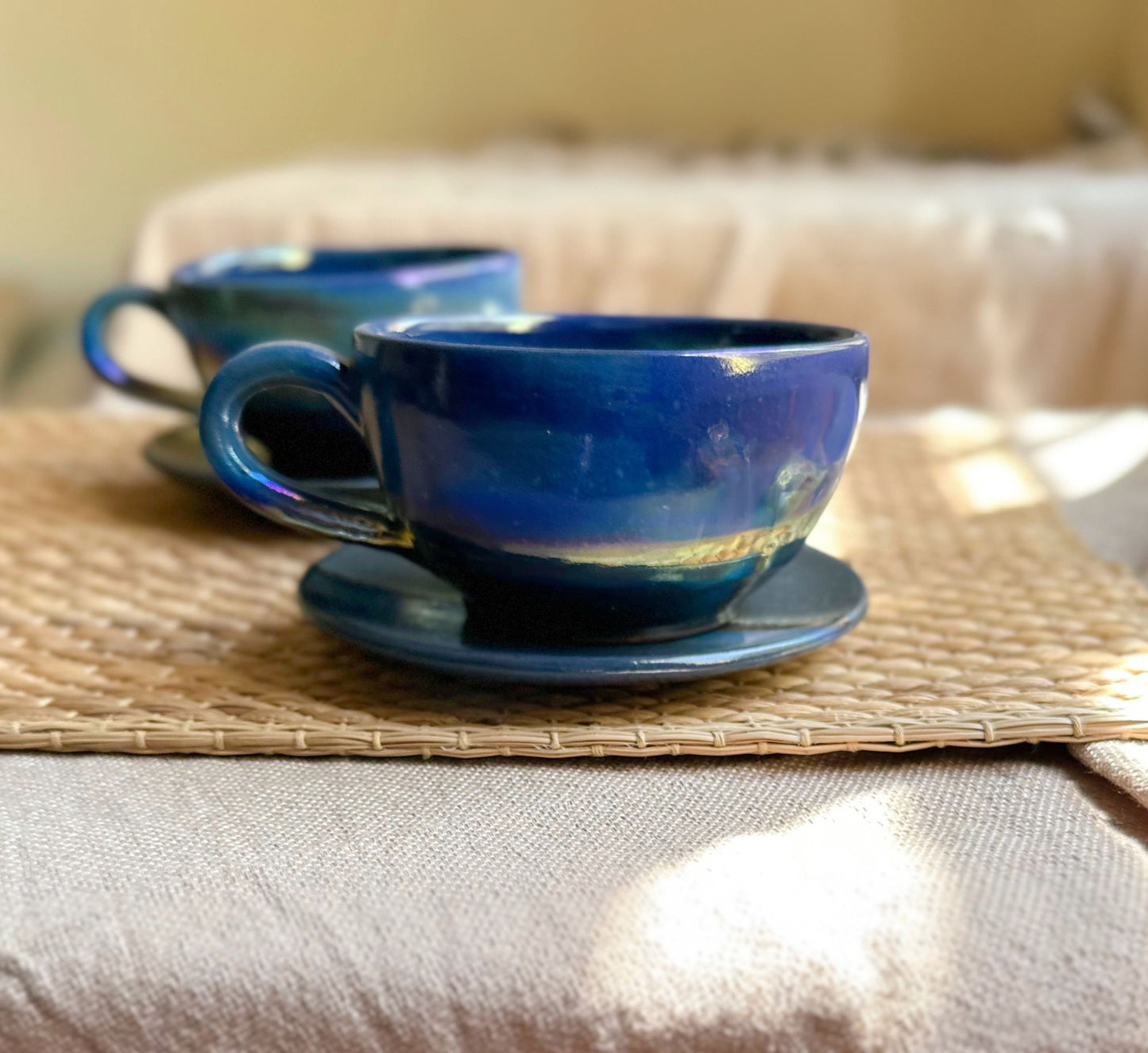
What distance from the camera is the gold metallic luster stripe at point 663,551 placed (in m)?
0.34

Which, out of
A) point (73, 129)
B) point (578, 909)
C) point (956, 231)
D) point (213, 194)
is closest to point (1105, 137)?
point (956, 231)

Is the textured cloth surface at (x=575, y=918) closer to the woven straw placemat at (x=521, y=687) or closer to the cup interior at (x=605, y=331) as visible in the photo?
the woven straw placemat at (x=521, y=687)

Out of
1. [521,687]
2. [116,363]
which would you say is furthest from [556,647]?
[116,363]

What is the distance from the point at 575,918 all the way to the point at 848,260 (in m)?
1.10

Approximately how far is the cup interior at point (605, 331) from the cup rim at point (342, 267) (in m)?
0.13

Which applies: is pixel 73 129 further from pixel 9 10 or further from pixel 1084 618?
pixel 1084 618

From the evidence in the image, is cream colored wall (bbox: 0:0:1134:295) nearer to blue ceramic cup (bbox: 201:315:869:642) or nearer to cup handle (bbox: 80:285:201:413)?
cup handle (bbox: 80:285:201:413)

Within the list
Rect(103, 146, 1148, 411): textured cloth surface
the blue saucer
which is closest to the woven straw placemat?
the blue saucer

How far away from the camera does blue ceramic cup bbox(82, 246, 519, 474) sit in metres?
0.52

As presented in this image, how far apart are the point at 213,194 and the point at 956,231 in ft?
2.76

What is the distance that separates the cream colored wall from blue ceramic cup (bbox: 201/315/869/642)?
9.09ft

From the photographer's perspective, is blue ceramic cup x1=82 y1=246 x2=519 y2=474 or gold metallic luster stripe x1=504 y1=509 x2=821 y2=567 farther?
blue ceramic cup x1=82 y1=246 x2=519 y2=474

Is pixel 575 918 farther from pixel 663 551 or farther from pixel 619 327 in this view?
pixel 619 327

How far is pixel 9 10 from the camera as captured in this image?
290 centimetres
